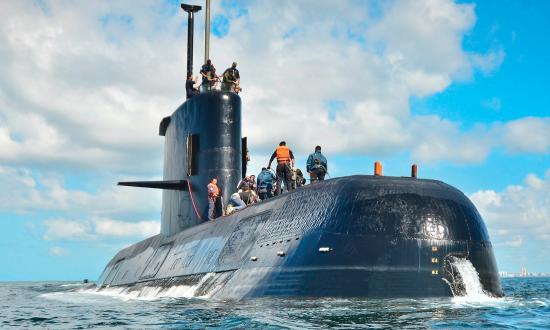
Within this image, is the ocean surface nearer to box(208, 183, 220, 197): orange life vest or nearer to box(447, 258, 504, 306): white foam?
box(447, 258, 504, 306): white foam

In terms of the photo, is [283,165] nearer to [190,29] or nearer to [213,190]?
[213,190]

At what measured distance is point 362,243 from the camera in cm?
1046

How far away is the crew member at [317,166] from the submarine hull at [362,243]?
237cm

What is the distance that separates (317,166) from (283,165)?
3.62 ft

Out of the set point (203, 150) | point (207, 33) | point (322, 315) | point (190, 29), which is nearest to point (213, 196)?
point (203, 150)

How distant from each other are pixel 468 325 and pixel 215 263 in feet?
24.6

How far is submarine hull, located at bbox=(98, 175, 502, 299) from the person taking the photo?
10.2m

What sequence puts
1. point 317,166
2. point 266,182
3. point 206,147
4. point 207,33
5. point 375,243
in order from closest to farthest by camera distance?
1. point 375,243
2. point 317,166
3. point 266,182
4. point 206,147
5. point 207,33

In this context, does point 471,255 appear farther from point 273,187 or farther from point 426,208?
point 273,187

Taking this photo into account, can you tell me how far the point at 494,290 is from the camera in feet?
36.1

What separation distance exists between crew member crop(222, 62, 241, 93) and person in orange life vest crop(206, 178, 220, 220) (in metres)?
2.64

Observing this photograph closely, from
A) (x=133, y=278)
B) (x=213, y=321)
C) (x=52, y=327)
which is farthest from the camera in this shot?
(x=133, y=278)

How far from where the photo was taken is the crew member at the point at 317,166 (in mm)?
15094

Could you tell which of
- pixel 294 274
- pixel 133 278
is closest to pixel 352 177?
pixel 294 274
